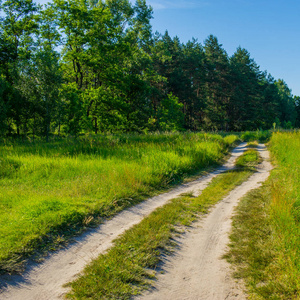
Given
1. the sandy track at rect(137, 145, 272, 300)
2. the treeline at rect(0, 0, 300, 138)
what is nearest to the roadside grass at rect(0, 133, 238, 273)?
the sandy track at rect(137, 145, 272, 300)

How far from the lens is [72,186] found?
6.84 m

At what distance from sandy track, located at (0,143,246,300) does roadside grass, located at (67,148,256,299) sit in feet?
0.65

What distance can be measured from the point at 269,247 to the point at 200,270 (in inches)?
49.3

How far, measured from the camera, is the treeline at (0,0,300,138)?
19.6 metres

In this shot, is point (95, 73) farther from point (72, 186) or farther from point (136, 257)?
point (136, 257)

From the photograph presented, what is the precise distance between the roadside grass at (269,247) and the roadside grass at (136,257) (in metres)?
1.08

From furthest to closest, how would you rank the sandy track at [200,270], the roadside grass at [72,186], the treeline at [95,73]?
the treeline at [95,73], the roadside grass at [72,186], the sandy track at [200,270]

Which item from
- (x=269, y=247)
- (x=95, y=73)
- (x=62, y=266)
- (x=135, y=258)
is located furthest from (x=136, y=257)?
(x=95, y=73)

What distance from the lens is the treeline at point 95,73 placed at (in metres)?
19.6

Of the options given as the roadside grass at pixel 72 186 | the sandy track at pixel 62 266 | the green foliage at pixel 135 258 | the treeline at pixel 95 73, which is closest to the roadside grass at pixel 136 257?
the green foliage at pixel 135 258

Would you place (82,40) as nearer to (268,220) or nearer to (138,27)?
(138,27)

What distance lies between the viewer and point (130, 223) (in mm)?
5129

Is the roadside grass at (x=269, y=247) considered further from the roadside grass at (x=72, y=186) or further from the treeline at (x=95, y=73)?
the treeline at (x=95, y=73)

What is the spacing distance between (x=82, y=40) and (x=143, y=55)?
889 cm
